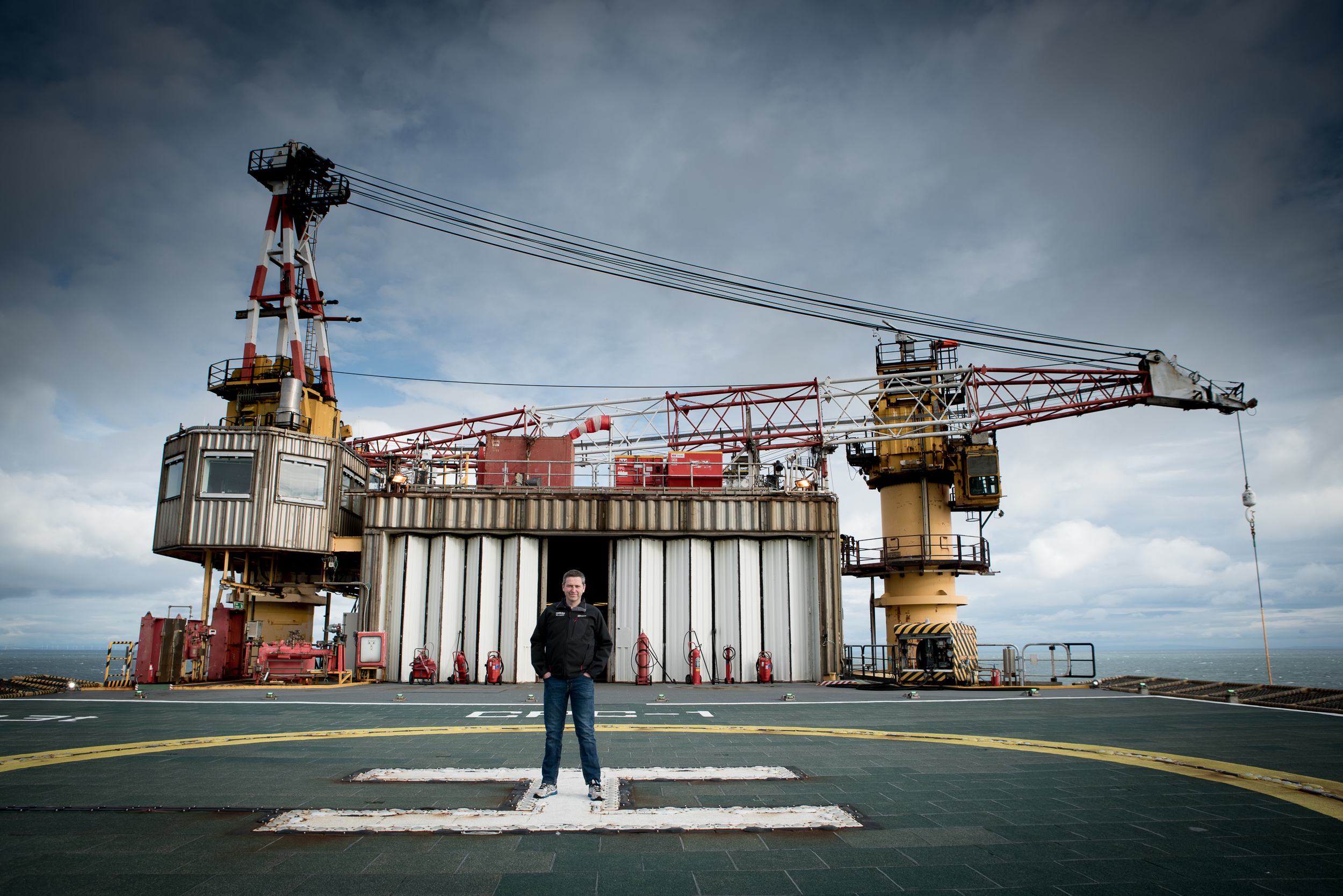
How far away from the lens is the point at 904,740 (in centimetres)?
1134

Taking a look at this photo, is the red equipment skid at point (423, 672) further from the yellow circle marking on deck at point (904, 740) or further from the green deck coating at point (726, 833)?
the yellow circle marking on deck at point (904, 740)

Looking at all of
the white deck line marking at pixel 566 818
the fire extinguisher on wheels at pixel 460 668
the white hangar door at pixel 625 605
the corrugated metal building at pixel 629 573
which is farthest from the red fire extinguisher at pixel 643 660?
the white deck line marking at pixel 566 818

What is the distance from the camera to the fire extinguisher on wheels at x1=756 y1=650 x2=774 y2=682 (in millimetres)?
24859

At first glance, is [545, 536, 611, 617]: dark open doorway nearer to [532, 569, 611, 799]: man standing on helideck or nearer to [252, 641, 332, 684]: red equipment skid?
[252, 641, 332, 684]: red equipment skid

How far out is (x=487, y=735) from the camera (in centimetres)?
1157

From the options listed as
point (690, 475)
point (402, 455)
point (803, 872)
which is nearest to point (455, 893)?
point (803, 872)

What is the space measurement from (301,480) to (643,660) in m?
13.5

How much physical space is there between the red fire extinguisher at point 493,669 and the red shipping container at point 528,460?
23.4 feet

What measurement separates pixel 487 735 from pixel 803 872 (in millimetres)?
7748

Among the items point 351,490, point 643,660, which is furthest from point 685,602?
point 351,490

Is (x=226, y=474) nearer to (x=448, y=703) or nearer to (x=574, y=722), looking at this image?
(x=448, y=703)

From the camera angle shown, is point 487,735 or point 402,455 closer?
point 487,735

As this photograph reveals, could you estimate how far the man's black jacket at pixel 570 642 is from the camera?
6.95m

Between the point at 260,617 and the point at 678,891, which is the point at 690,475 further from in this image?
the point at 678,891
